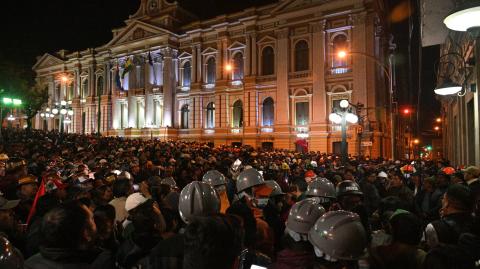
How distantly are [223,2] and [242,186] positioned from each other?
5302 cm

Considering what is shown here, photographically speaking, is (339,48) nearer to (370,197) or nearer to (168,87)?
(168,87)

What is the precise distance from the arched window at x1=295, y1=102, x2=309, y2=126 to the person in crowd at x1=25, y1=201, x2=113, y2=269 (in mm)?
33347

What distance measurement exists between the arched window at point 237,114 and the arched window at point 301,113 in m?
6.26

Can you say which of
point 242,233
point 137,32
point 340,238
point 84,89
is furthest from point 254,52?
point 340,238

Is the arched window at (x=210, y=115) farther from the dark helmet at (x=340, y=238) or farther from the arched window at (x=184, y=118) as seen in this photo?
the dark helmet at (x=340, y=238)

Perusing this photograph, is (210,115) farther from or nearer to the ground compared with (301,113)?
farther from the ground

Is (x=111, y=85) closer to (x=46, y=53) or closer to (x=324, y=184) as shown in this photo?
(x=46, y=53)

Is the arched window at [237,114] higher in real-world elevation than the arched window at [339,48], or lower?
lower

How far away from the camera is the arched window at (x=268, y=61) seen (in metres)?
38.2

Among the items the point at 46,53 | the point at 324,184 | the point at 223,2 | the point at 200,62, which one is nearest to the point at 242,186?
the point at 324,184

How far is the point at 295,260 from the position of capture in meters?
3.24

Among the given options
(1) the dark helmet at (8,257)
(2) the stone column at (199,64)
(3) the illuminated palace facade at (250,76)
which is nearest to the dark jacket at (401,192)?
(1) the dark helmet at (8,257)

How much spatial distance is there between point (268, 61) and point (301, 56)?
3577mm

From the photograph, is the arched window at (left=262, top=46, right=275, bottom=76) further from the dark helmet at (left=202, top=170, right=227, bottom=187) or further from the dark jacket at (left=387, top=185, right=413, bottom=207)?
the dark helmet at (left=202, top=170, right=227, bottom=187)
